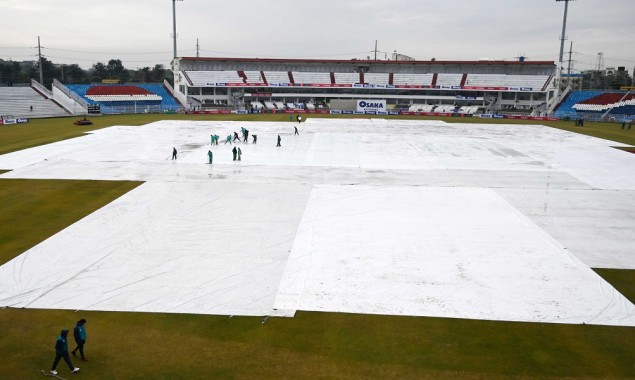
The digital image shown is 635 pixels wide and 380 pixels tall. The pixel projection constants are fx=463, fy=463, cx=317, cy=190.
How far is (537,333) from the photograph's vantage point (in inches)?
510

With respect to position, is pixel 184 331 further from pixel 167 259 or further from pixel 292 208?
pixel 292 208

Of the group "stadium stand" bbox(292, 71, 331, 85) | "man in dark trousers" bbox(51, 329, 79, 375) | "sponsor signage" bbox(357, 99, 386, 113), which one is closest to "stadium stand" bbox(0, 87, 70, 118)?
"stadium stand" bbox(292, 71, 331, 85)

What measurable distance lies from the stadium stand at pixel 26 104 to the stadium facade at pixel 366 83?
27.6 m

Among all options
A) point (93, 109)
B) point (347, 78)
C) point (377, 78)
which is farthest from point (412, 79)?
point (93, 109)

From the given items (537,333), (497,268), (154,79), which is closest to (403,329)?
(537,333)

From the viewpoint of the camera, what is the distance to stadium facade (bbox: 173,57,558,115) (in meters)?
105

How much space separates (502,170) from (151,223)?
26.1 m

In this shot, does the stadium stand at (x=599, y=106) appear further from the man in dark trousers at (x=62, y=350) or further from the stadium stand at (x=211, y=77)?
the man in dark trousers at (x=62, y=350)

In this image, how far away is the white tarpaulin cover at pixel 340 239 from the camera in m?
14.7

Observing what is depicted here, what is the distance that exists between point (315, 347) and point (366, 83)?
103334mm

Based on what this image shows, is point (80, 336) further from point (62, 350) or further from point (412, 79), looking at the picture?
point (412, 79)

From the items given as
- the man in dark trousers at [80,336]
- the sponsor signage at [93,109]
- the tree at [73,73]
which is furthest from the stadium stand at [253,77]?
the man in dark trousers at [80,336]

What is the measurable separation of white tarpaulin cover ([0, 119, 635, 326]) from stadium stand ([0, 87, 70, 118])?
4376 centimetres

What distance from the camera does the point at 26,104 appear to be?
7812cm
